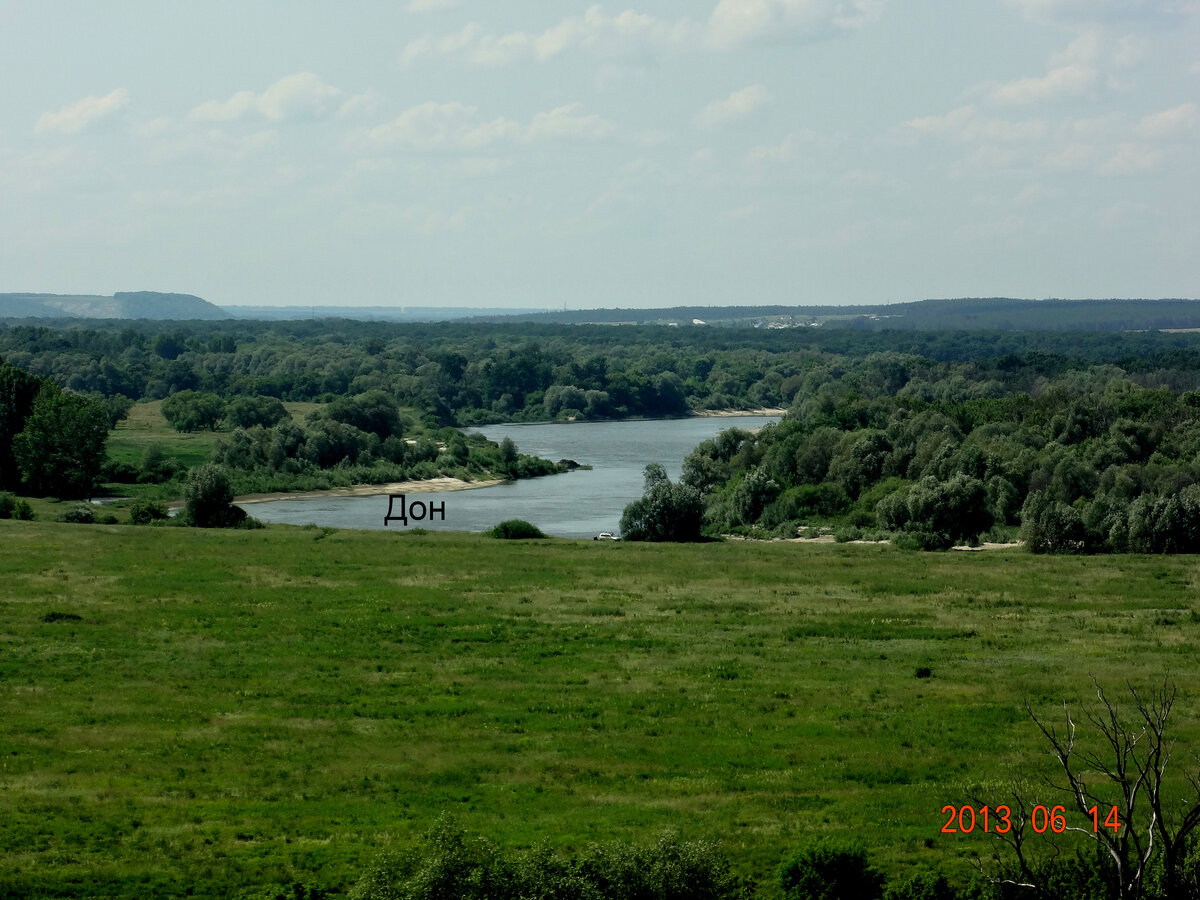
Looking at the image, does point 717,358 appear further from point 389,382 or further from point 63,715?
point 63,715

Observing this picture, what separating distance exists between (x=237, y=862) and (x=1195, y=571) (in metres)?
30.4

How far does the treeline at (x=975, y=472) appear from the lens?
48.4 m

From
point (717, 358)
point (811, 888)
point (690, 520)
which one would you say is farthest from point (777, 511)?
point (717, 358)

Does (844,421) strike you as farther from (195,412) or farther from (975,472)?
(195,412)

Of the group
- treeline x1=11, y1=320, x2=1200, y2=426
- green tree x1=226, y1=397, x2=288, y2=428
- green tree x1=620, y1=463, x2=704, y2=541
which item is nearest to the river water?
green tree x1=620, y1=463, x2=704, y2=541

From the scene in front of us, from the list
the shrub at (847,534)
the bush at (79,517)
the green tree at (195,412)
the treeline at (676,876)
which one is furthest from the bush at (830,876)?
the green tree at (195,412)

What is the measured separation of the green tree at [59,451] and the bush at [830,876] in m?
60.5

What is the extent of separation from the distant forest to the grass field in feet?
44.4

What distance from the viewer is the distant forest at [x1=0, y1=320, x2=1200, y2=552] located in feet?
176

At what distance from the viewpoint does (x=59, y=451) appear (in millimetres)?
69500

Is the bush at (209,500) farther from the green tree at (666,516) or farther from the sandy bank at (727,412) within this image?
the sandy bank at (727,412)

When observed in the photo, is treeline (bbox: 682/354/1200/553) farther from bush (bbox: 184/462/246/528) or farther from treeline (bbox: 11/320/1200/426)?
treeline (bbox: 11/320/1200/426)

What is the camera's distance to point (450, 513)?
2825 inches
